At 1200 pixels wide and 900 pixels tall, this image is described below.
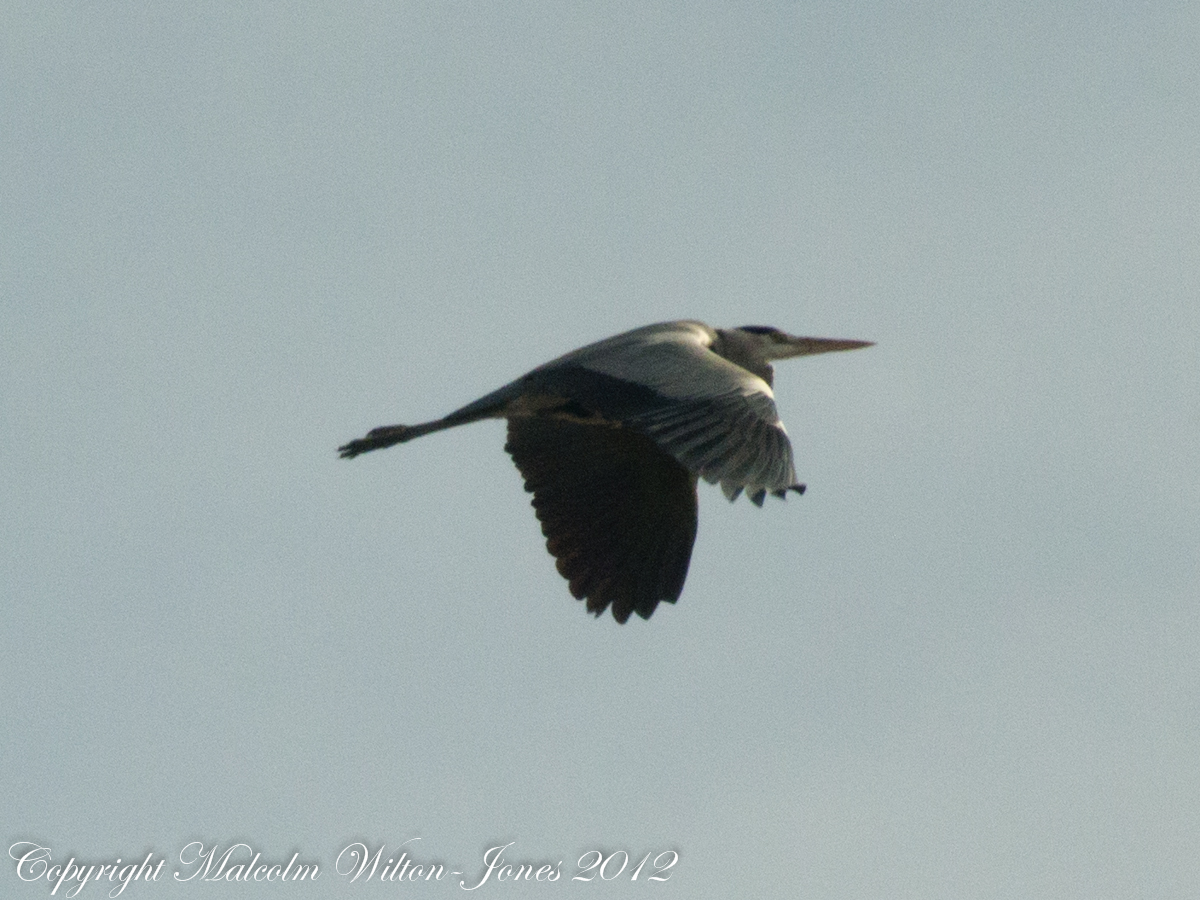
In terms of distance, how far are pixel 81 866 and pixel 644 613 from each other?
260 cm

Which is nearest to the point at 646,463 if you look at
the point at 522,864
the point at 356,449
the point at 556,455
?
the point at 556,455

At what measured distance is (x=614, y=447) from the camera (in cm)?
936

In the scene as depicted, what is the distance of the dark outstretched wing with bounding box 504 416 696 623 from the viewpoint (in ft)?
28.8

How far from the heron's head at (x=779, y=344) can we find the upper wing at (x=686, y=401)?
3.41ft

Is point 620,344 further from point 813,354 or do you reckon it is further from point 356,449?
point 813,354

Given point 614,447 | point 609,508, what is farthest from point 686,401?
point 614,447

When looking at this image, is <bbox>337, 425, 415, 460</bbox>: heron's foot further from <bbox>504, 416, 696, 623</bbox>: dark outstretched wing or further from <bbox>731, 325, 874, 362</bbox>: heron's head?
<bbox>731, 325, 874, 362</bbox>: heron's head

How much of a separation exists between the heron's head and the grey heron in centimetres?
115

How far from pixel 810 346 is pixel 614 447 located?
2.59 m

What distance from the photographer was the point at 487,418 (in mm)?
9289

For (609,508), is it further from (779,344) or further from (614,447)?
(779,344)

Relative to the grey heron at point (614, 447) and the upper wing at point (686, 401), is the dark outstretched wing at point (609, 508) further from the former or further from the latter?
the upper wing at point (686, 401)

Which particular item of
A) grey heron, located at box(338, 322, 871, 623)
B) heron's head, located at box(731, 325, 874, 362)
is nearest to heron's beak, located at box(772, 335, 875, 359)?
heron's head, located at box(731, 325, 874, 362)

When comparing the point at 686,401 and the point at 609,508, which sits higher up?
the point at 686,401
